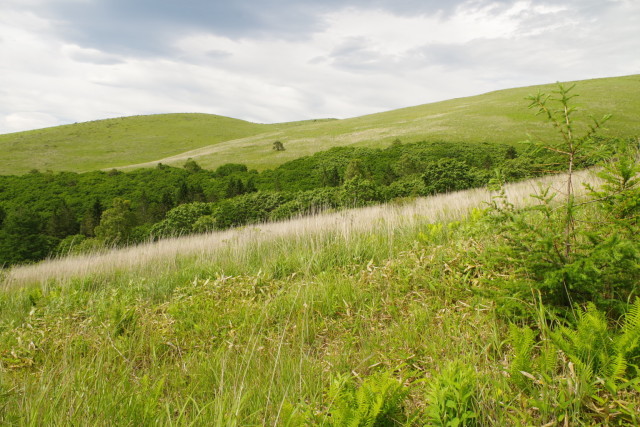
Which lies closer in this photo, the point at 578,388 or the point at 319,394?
the point at 578,388

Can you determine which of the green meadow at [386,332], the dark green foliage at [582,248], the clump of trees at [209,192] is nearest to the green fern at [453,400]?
the green meadow at [386,332]

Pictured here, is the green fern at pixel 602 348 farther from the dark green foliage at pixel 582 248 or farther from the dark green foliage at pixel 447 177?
the dark green foliage at pixel 447 177

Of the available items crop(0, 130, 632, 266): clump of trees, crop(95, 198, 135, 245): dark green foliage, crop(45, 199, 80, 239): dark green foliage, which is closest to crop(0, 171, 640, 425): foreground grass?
crop(0, 130, 632, 266): clump of trees

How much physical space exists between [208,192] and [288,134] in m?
39.4

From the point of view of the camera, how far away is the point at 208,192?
4322cm

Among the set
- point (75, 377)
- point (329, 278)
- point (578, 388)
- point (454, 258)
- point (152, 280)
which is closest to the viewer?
point (578, 388)

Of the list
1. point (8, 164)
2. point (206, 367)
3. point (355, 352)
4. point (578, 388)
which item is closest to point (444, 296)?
point (355, 352)

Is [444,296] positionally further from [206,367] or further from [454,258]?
[206,367]

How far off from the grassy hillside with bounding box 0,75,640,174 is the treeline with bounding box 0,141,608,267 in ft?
33.1

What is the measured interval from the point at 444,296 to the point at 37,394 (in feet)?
9.99

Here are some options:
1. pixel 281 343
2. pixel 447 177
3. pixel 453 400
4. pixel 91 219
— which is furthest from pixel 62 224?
pixel 453 400

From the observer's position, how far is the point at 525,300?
230 cm

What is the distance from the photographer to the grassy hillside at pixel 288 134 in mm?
54188

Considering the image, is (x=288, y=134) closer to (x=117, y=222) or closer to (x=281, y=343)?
(x=117, y=222)
